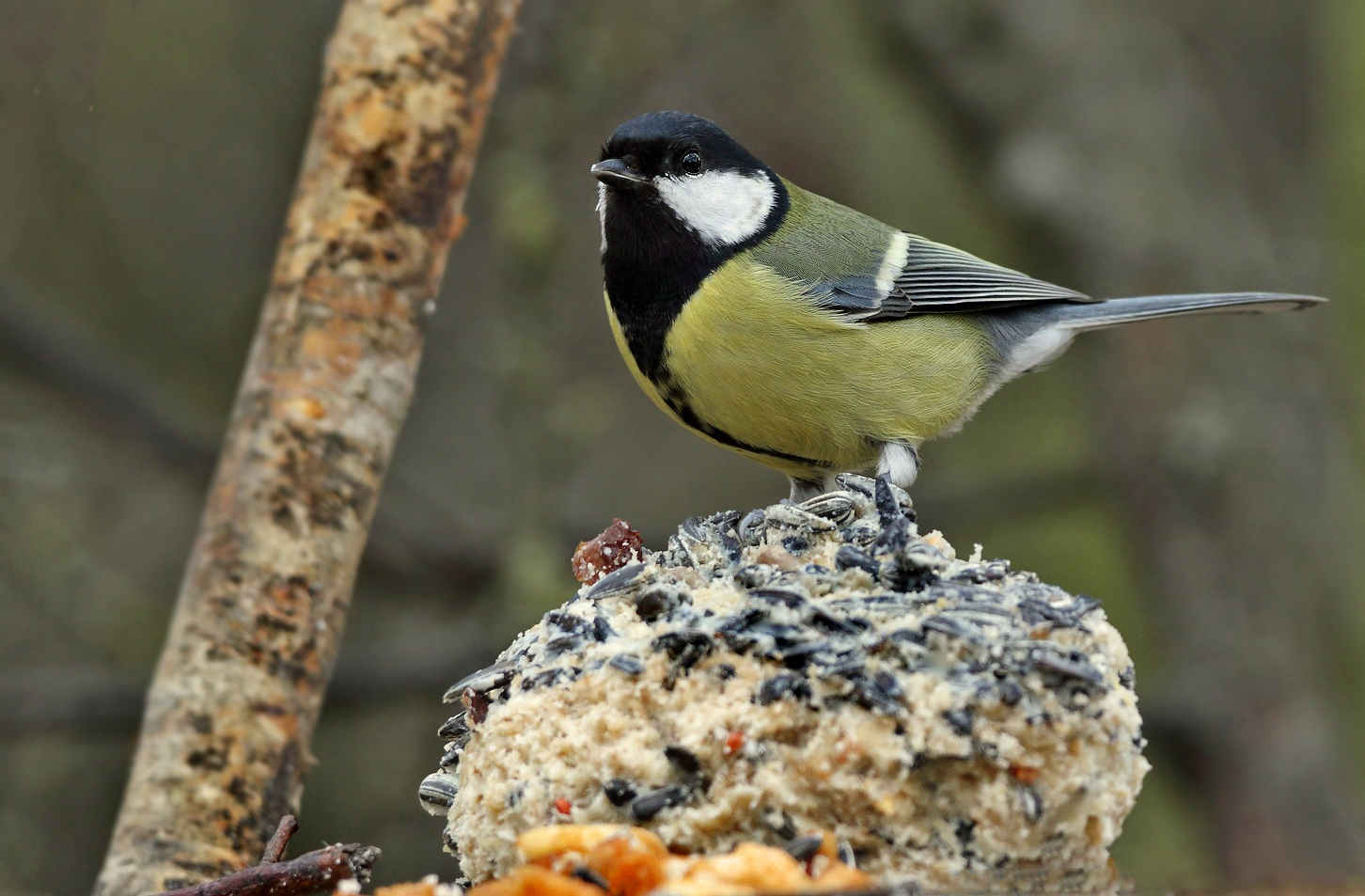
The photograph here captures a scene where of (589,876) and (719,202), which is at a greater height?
(719,202)

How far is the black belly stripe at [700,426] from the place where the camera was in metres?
2.68

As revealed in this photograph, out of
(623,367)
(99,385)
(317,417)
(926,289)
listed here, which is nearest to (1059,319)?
(926,289)

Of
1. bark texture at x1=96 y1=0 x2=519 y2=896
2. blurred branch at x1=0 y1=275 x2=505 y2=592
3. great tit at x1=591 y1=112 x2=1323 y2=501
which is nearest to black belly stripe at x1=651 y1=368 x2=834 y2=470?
great tit at x1=591 y1=112 x2=1323 y2=501

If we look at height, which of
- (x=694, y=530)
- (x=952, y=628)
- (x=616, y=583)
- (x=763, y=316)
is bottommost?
(x=952, y=628)

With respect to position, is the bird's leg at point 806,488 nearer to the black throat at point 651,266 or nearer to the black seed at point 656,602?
the black throat at point 651,266

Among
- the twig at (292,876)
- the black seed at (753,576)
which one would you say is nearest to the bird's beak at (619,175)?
the black seed at (753,576)

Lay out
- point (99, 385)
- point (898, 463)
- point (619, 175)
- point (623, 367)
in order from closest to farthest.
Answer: point (619, 175) < point (898, 463) < point (99, 385) < point (623, 367)

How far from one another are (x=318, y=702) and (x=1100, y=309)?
2036 mm

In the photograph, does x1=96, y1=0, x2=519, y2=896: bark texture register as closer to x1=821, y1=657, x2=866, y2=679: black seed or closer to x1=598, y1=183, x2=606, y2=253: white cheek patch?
x1=598, y1=183, x2=606, y2=253: white cheek patch

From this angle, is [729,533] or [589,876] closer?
[589,876]

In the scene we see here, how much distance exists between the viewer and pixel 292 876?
5.47ft

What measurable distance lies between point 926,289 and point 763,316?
477 mm

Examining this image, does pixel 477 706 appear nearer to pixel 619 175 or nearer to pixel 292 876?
pixel 292 876

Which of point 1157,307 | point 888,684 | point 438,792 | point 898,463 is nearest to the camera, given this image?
point 888,684
